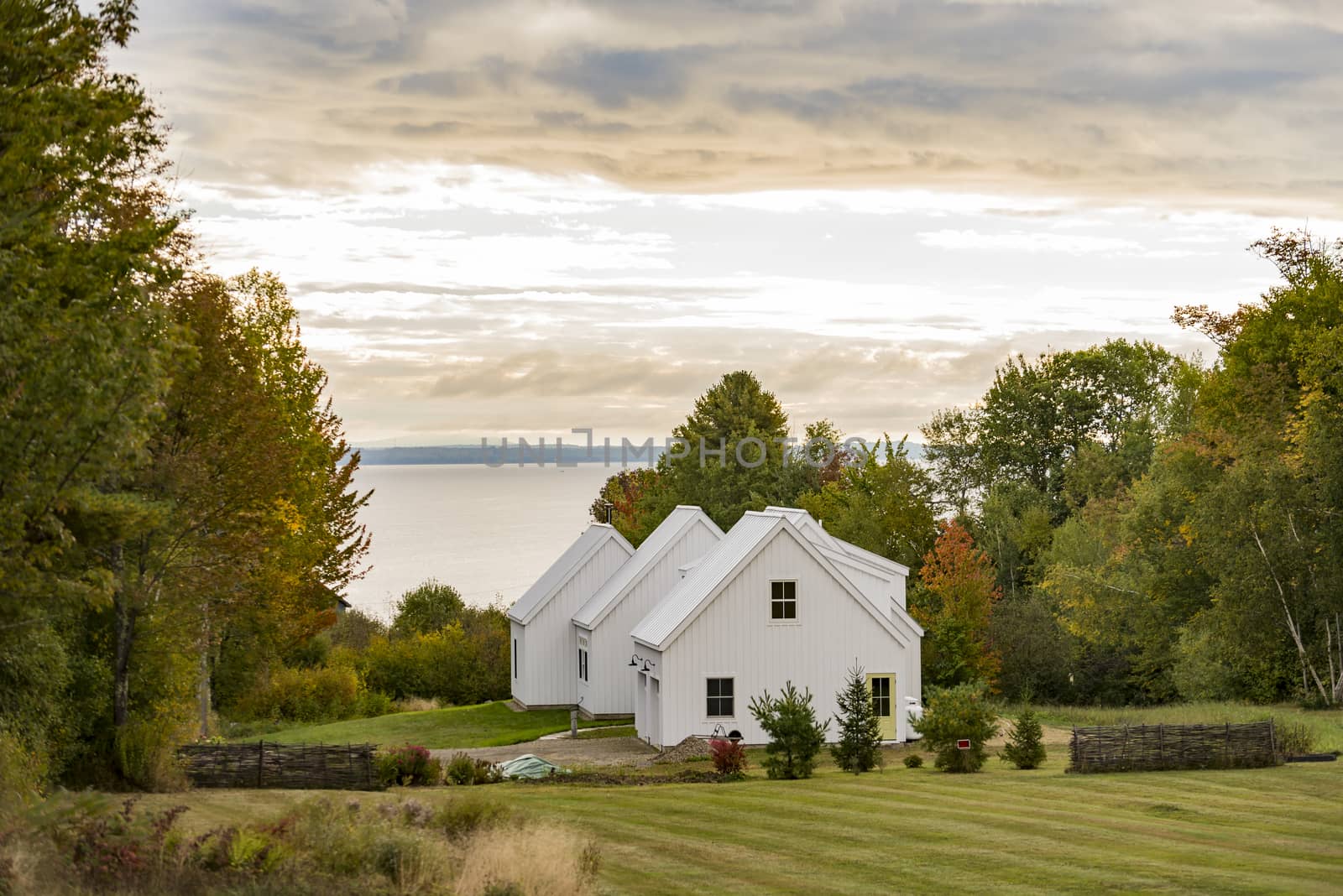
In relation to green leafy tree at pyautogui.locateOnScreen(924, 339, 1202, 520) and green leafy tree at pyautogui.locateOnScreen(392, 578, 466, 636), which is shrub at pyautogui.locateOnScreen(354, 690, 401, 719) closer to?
green leafy tree at pyautogui.locateOnScreen(392, 578, 466, 636)

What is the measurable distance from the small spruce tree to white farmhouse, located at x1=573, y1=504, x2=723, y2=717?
14.5 m

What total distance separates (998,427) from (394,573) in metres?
86.6

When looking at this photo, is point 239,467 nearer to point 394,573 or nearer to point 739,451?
point 739,451

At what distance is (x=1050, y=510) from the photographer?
210ft

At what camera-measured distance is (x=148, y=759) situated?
22203mm

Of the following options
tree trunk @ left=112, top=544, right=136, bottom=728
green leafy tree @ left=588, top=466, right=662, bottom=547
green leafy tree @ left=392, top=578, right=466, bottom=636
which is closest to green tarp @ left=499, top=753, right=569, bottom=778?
tree trunk @ left=112, top=544, right=136, bottom=728

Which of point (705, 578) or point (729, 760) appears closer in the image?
point (729, 760)

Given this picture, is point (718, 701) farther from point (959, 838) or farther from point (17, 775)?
point (17, 775)

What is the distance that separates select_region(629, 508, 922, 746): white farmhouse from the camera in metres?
33.0

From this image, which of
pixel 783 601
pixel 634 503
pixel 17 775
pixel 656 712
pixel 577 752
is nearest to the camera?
pixel 17 775

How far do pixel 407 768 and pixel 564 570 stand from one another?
793 inches

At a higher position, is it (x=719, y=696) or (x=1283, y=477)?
(x=1283, y=477)

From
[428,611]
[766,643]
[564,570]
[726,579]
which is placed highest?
[564,570]

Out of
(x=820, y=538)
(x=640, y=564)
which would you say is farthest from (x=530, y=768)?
(x=640, y=564)
